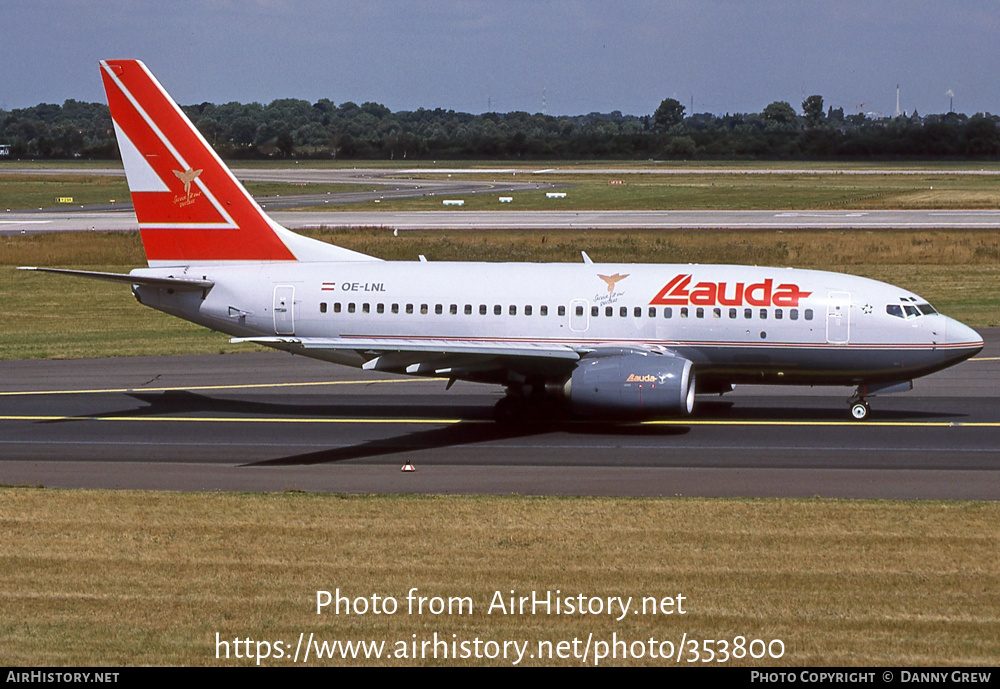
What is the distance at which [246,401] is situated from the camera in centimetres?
3322

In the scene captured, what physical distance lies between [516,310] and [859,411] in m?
8.95

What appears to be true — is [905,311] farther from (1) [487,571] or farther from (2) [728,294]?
(1) [487,571]

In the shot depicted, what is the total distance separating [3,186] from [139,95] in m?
123

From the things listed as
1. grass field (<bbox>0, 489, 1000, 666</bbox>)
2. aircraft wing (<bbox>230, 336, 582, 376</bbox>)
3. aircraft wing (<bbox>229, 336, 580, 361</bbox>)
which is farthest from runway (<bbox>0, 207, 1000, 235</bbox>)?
grass field (<bbox>0, 489, 1000, 666</bbox>)

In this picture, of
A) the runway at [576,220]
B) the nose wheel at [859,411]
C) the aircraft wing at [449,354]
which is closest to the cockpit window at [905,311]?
the nose wheel at [859,411]

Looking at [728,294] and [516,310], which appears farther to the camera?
[516,310]

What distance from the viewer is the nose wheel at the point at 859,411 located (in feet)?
98.9

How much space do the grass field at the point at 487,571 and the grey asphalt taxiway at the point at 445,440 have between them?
1.90 meters

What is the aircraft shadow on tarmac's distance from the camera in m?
28.1

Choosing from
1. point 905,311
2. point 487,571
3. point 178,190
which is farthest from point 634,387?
point 178,190

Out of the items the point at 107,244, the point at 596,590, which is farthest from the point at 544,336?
the point at 107,244

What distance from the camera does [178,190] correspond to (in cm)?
3167

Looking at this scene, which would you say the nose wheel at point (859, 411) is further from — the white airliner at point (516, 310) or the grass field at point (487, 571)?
the grass field at point (487, 571)

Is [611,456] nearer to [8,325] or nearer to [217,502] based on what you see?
[217,502]
